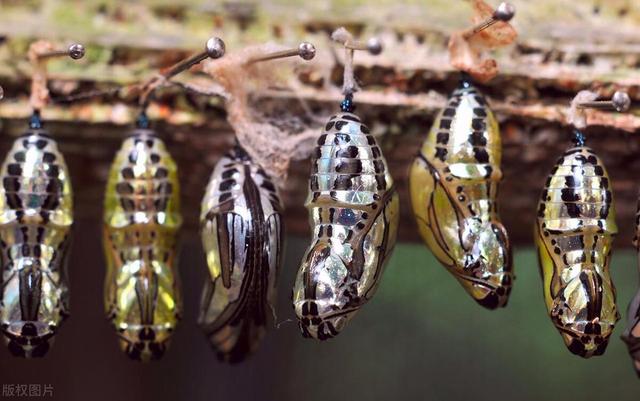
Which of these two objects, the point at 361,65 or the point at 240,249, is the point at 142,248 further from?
the point at 361,65

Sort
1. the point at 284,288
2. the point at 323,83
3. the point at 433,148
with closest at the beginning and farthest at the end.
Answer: the point at 433,148 → the point at 323,83 → the point at 284,288

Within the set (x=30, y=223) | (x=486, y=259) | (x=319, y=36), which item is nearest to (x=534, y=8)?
(x=319, y=36)

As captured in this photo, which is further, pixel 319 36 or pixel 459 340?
pixel 459 340

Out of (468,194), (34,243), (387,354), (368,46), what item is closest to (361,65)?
(368,46)

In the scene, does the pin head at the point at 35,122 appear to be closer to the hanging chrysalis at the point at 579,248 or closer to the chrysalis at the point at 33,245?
the chrysalis at the point at 33,245

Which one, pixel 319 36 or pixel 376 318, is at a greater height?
pixel 319 36

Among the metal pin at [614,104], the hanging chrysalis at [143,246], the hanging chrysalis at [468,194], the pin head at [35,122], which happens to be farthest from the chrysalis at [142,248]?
the metal pin at [614,104]

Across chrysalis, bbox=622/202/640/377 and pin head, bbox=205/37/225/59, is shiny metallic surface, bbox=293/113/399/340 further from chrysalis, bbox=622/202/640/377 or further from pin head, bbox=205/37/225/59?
chrysalis, bbox=622/202/640/377

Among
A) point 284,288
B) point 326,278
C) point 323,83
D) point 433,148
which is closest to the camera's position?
point 326,278

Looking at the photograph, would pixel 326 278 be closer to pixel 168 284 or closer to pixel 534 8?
pixel 168 284
